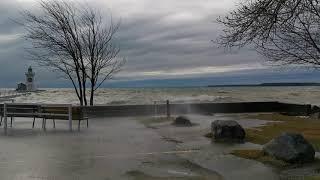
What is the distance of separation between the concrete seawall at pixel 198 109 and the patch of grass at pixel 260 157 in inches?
531

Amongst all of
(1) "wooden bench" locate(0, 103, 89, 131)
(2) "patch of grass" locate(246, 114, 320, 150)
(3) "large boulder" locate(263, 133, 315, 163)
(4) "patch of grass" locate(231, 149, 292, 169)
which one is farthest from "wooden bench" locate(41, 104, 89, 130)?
(3) "large boulder" locate(263, 133, 315, 163)

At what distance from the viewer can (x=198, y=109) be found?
28.1 metres

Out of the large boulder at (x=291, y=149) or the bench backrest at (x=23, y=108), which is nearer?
the large boulder at (x=291, y=149)

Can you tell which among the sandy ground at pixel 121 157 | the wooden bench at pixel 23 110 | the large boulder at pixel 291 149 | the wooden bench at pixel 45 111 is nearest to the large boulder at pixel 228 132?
the sandy ground at pixel 121 157

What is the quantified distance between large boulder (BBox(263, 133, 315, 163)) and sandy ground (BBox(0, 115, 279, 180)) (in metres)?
0.59

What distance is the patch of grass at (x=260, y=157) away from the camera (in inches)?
431

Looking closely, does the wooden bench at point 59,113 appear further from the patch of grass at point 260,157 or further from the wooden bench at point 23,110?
the patch of grass at point 260,157

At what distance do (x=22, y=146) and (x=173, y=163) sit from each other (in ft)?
16.1

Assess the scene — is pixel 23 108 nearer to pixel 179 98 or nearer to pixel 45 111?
pixel 45 111

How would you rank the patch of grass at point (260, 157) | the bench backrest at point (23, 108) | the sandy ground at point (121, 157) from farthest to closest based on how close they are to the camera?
the bench backrest at point (23, 108)
the patch of grass at point (260, 157)
the sandy ground at point (121, 157)

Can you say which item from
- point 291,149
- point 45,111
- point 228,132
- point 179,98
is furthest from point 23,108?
point 179,98

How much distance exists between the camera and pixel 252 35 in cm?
1208

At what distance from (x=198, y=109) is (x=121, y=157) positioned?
1633cm

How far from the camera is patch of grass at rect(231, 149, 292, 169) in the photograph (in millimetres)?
10945
